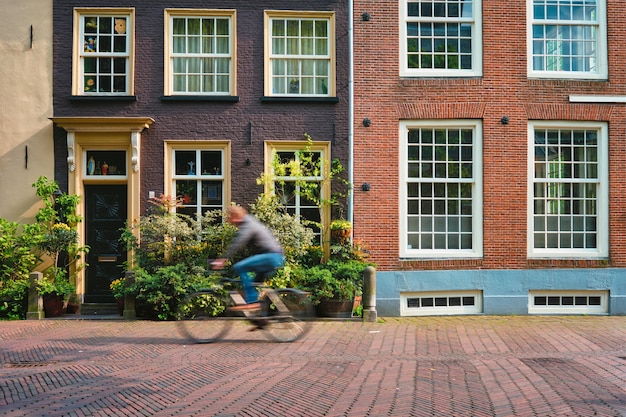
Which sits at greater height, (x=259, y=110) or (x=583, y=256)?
(x=259, y=110)

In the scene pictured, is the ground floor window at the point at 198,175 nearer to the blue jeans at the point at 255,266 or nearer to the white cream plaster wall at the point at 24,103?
the white cream plaster wall at the point at 24,103

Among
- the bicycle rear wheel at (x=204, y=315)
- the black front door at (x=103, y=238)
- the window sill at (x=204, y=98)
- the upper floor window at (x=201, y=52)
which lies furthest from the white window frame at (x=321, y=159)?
the black front door at (x=103, y=238)

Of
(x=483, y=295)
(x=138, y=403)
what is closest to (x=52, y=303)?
(x=138, y=403)

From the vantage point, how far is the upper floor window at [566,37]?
12914 mm

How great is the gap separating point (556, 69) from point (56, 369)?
11.2m

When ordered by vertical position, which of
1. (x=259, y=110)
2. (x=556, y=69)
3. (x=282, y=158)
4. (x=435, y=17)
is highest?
(x=435, y=17)

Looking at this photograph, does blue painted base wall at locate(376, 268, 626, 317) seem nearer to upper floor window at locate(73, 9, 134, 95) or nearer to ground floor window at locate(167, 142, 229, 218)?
ground floor window at locate(167, 142, 229, 218)

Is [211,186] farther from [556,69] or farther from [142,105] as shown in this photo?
[556,69]

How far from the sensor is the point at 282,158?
42.5 ft

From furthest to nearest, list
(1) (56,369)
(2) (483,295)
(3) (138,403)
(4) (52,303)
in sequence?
(2) (483,295) < (4) (52,303) < (1) (56,369) < (3) (138,403)

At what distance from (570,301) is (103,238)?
9986 mm

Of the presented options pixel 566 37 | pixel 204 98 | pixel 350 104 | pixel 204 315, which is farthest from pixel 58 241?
pixel 566 37

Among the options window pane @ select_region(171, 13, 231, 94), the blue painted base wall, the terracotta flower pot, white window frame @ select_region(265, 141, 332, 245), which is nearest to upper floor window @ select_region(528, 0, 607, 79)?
the blue painted base wall

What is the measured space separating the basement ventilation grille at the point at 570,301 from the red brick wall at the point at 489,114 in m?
0.61
